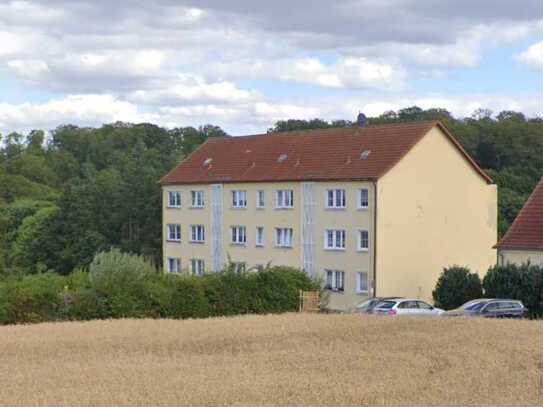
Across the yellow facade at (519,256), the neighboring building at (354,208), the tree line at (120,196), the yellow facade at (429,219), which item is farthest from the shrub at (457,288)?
the tree line at (120,196)

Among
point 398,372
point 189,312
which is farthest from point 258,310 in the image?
point 398,372

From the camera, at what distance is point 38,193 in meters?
129

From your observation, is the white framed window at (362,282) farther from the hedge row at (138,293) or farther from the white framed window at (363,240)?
the hedge row at (138,293)

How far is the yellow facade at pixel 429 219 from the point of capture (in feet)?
212

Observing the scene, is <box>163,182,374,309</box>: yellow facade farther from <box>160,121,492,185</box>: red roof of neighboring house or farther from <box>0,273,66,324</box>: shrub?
<box>0,273,66,324</box>: shrub

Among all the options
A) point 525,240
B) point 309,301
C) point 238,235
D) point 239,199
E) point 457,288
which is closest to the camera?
point 309,301

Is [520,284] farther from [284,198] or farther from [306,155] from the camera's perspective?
[306,155]

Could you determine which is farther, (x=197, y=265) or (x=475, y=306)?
(x=197, y=265)

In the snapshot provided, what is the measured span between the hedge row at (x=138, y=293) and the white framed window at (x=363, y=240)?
58.1 ft

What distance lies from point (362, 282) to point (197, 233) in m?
18.5

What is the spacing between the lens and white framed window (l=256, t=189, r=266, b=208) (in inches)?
2881

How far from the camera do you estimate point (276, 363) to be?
23.5 meters

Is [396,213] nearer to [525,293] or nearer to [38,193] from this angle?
[525,293]

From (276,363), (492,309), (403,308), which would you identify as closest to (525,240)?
(492,309)
